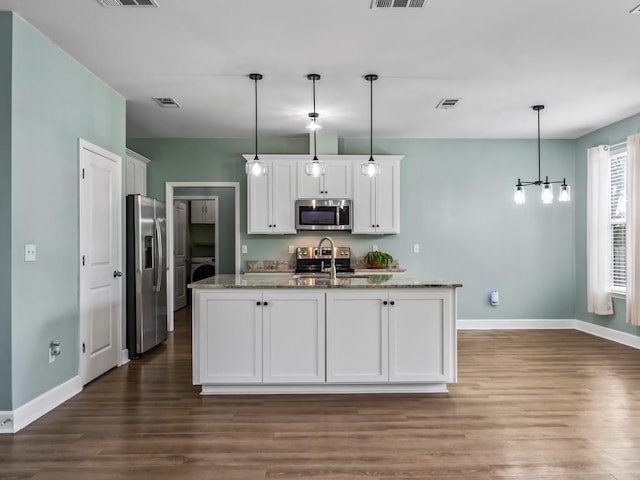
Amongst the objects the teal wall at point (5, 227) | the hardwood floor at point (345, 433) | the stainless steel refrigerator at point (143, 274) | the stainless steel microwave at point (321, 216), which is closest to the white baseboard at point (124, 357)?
the stainless steel refrigerator at point (143, 274)

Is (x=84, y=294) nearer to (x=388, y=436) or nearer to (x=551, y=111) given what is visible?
(x=388, y=436)

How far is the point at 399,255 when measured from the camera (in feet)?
21.2

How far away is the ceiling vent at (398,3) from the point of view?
2803mm

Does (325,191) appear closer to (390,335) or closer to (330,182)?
(330,182)

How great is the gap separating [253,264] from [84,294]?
2.75 metres

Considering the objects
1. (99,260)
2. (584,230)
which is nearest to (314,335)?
(99,260)

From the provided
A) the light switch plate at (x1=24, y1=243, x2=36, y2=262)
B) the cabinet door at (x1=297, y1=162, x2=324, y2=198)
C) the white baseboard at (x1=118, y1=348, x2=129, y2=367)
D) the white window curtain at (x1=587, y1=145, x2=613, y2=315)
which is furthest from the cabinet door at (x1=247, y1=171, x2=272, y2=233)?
the white window curtain at (x1=587, y1=145, x2=613, y2=315)

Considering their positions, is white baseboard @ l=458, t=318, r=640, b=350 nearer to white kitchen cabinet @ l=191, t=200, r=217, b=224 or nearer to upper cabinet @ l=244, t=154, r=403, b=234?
upper cabinet @ l=244, t=154, r=403, b=234

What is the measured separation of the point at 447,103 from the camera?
4.86m

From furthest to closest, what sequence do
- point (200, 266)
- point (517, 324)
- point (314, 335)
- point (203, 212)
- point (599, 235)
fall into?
point (203, 212), point (200, 266), point (517, 324), point (599, 235), point (314, 335)

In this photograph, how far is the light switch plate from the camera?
120 inches

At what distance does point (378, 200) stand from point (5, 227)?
165 inches

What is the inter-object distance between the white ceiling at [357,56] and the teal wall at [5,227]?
44 cm

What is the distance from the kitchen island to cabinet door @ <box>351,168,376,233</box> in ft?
8.45
